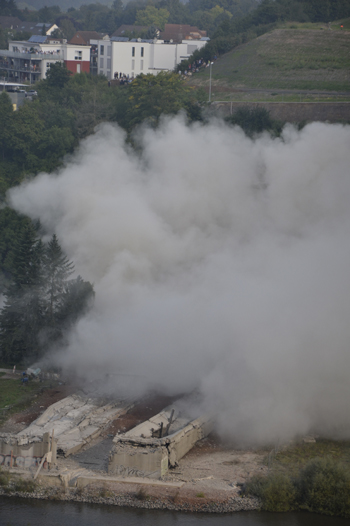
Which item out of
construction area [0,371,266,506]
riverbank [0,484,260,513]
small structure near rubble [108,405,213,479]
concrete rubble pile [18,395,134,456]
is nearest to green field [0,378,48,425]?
construction area [0,371,266,506]

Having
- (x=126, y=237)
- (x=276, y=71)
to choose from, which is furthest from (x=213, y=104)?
(x=126, y=237)

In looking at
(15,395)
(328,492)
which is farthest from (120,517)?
(15,395)

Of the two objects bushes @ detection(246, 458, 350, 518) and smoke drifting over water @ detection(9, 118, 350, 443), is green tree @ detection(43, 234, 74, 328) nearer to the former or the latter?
smoke drifting over water @ detection(9, 118, 350, 443)

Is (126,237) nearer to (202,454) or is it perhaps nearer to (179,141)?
(179,141)

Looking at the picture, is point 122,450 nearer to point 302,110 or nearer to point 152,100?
point 152,100

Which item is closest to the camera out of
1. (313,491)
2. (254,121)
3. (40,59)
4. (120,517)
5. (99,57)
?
(120,517)

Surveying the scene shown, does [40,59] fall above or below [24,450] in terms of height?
above
